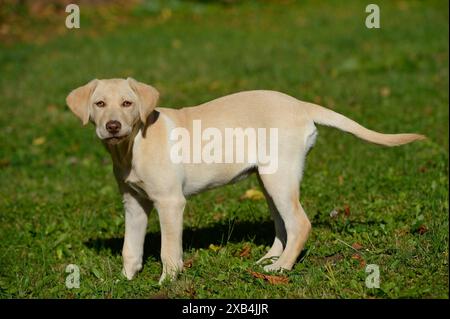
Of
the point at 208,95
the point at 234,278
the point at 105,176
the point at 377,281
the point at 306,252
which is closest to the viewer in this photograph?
the point at 377,281

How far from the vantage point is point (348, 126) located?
4.52m

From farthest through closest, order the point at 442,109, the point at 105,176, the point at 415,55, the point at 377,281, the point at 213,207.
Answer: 1. the point at 415,55
2. the point at 442,109
3. the point at 105,176
4. the point at 213,207
5. the point at 377,281

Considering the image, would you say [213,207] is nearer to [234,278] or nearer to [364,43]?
[234,278]

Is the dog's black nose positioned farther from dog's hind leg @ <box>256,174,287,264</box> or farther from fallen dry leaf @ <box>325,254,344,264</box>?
fallen dry leaf @ <box>325,254,344,264</box>

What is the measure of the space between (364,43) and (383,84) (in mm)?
2688

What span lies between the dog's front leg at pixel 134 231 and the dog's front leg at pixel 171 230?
0.35 metres

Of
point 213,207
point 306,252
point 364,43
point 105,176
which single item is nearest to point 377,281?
point 306,252

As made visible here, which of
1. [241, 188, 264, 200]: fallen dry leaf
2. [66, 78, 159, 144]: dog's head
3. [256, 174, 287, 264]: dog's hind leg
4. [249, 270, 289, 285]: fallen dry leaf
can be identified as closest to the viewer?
[249, 270, 289, 285]: fallen dry leaf

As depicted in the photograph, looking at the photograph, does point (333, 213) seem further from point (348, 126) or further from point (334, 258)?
point (348, 126)

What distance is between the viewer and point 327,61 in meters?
11.5

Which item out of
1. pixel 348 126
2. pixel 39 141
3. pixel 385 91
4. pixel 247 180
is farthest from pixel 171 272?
pixel 385 91

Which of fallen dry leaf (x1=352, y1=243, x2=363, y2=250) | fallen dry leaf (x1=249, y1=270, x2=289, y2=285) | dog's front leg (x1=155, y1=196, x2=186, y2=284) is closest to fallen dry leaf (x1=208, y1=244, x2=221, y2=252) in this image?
dog's front leg (x1=155, y1=196, x2=186, y2=284)

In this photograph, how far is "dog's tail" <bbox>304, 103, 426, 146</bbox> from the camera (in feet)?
14.5

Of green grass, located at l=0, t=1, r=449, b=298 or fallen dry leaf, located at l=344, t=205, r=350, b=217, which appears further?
fallen dry leaf, located at l=344, t=205, r=350, b=217
